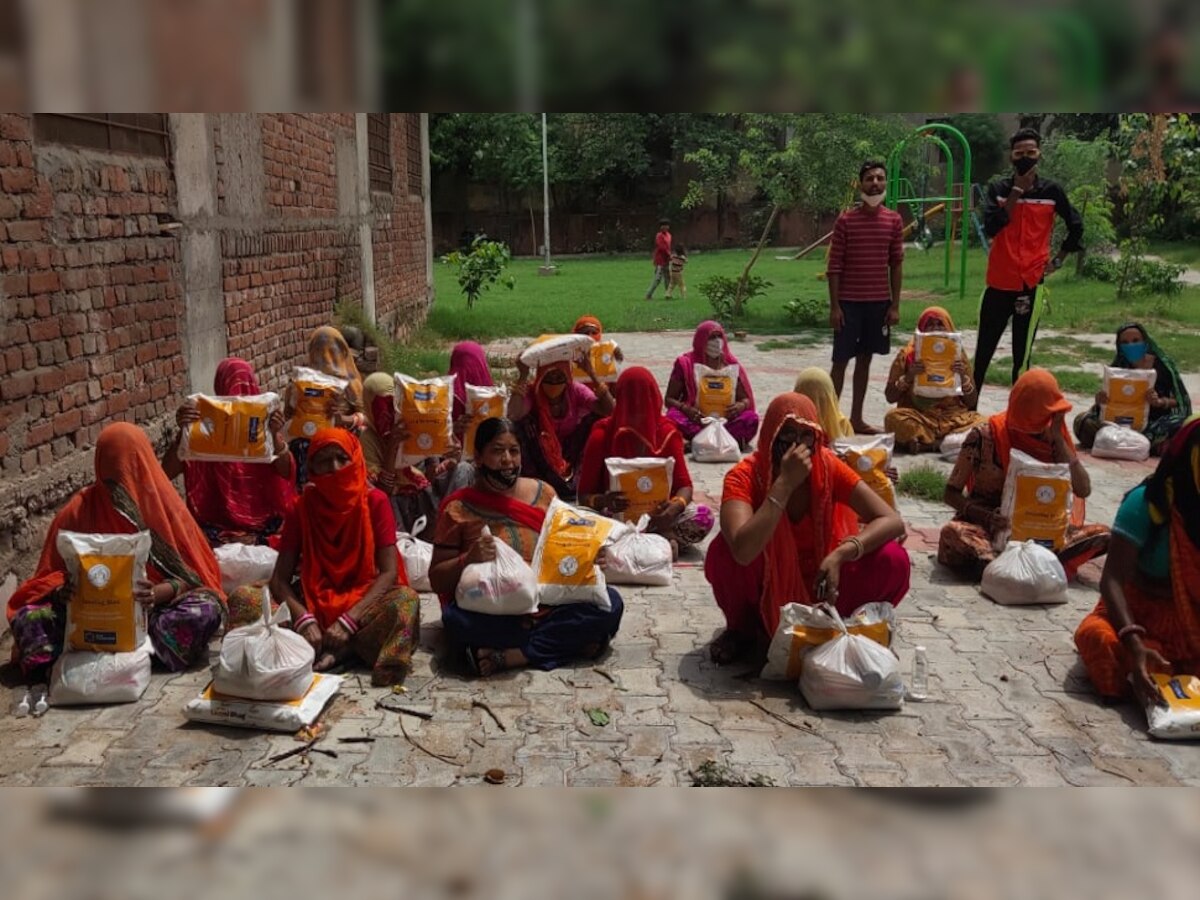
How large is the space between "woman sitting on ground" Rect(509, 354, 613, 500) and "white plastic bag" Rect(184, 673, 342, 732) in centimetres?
261

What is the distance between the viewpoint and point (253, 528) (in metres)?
5.54

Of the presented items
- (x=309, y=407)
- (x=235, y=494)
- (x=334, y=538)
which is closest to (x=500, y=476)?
(x=334, y=538)

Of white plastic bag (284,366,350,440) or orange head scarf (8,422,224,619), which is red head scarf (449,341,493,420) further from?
orange head scarf (8,422,224,619)

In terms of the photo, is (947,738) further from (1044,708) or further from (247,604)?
(247,604)

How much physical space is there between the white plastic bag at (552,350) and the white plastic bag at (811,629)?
8.21 ft

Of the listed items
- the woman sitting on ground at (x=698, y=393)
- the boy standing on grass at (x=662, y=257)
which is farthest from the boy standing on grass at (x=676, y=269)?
the woman sitting on ground at (x=698, y=393)

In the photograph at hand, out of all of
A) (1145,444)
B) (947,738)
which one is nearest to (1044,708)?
(947,738)

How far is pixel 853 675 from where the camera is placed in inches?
158

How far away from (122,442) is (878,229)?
6.38 metres

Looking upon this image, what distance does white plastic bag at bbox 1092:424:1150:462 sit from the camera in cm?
805

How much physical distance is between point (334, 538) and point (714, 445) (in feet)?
13.4

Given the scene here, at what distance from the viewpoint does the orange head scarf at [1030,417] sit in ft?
17.9

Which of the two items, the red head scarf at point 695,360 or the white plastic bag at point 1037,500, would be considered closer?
the white plastic bag at point 1037,500

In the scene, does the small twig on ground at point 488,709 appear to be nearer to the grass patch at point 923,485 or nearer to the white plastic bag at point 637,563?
the white plastic bag at point 637,563
